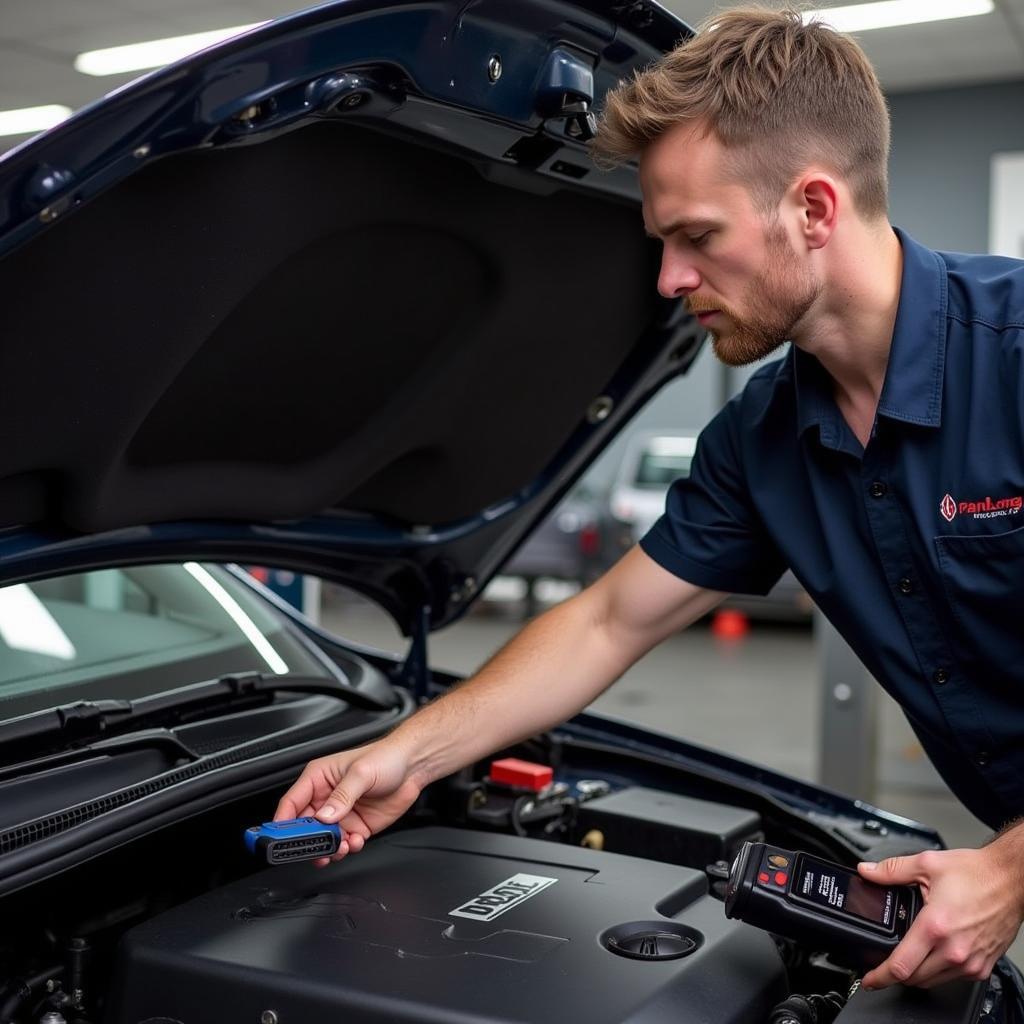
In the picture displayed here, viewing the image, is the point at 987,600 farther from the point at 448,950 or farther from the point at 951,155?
the point at 951,155

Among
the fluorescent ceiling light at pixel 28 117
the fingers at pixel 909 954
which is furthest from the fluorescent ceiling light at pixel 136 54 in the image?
the fingers at pixel 909 954

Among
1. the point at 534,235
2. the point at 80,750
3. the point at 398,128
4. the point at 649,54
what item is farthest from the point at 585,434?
the point at 80,750

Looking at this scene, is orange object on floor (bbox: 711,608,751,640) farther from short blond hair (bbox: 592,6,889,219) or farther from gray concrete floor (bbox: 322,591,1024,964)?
short blond hair (bbox: 592,6,889,219)

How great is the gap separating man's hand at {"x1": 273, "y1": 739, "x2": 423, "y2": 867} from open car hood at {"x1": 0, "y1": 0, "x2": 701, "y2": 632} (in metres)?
0.36

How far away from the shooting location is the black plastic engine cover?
3.60ft

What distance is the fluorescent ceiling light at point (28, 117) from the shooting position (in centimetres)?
1001

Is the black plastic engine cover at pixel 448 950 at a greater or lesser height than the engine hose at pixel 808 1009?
greater

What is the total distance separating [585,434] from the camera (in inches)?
77.1

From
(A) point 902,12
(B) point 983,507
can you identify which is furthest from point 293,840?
(A) point 902,12

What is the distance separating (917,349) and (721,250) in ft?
0.90

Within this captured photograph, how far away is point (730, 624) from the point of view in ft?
28.2

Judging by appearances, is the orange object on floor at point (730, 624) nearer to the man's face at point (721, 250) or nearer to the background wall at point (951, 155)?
the background wall at point (951, 155)

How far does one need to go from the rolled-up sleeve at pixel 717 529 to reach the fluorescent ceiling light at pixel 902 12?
246 inches

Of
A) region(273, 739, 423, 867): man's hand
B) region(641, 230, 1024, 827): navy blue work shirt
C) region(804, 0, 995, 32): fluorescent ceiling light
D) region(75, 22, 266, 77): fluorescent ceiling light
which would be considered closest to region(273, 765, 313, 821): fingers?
region(273, 739, 423, 867): man's hand
